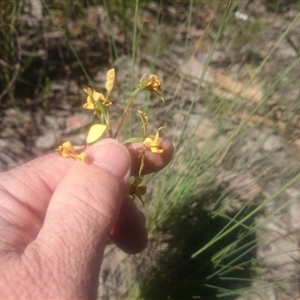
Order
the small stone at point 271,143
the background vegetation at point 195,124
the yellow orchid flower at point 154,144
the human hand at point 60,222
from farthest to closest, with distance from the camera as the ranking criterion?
the small stone at point 271,143
the background vegetation at point 195,124
the yellow orchid flower at point 154,144
the human hand at point 60,222

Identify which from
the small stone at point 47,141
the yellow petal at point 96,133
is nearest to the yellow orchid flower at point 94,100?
the yellow petal at point 96,133

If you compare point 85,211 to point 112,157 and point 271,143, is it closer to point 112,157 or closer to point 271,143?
point 112,157

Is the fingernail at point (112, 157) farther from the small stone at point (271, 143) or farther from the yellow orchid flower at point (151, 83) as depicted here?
the small stone at point (271, 143)

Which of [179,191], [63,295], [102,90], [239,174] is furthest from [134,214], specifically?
[102,90]

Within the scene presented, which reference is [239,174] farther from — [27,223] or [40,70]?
[40,70]

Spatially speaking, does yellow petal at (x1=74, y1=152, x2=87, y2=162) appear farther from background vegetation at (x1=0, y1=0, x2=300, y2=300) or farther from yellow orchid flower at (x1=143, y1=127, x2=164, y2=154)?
background vegetation at (x1=0, y1=0, x2=300, y2=300)

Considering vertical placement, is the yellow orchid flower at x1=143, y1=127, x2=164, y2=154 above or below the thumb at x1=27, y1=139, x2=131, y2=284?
above

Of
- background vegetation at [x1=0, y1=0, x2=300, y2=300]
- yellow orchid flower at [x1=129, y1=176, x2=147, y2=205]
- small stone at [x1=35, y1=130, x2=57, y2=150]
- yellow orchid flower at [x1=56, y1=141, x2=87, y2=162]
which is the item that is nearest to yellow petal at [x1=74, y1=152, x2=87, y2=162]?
yellow orchid flower at [x1=56, y1=141, x2=87, y2=162]
